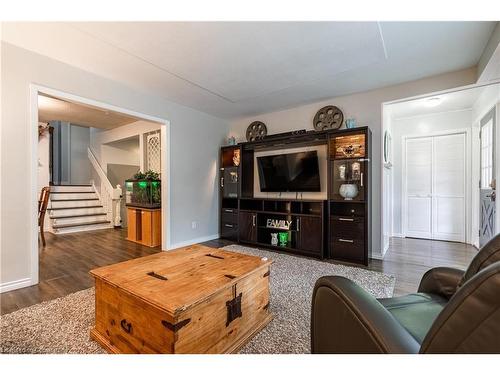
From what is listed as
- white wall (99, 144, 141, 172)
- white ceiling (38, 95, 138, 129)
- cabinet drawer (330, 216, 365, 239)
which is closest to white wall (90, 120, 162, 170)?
white wall (99, 144, 141, 172)

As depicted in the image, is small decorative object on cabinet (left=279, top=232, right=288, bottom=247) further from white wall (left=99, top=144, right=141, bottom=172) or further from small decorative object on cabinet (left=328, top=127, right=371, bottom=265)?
white wall (left=99, top=144, right=141, bottom=172)

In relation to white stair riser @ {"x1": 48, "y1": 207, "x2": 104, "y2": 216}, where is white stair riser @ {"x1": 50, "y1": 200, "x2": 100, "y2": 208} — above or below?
above

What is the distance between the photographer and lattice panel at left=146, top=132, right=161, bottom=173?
5449mm

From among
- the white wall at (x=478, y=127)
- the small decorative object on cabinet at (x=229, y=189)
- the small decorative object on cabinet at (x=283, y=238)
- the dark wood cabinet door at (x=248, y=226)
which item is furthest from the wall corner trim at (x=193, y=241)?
the white wall at (x=478, y=127)

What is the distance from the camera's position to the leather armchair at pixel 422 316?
54 centimetres

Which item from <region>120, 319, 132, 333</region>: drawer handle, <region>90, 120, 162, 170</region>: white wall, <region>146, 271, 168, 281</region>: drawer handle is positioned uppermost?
<region>90, 120, 162, 170</region>: white wall

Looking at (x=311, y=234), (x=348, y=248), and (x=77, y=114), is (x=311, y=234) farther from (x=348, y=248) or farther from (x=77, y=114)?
(x=77, y=114)

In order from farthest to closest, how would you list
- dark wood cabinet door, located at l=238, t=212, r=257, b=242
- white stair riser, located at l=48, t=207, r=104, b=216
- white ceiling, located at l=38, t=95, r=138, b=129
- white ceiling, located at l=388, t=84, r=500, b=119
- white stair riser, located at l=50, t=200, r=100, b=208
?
white stair riser, located at l=50, t=200, r=100, b=208
white stair riser, located at l=48, t=207, r=104, b=216
white ceiling, located at l=38, t=95, r=138, b=129
dark wood cabinet door, located at l=238, t=212, r=257, b=242
white ceiling, located at l=388, t=84, r=500, b=119

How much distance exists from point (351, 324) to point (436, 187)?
4.98m

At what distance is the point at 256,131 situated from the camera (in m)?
4.56

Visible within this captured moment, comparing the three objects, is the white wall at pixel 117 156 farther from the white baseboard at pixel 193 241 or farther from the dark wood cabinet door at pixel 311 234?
the dark wood cabinet door at pixel 311 234

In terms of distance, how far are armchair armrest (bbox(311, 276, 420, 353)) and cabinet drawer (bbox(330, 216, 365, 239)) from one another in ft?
7.62

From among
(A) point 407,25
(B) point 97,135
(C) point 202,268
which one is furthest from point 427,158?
(B) point 97,135

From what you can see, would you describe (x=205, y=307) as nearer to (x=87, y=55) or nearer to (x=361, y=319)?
(x=361, y=319)
